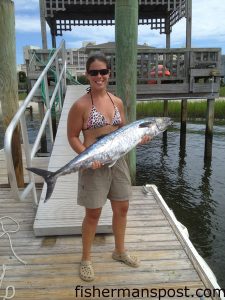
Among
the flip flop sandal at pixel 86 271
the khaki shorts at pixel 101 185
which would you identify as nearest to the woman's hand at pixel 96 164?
the khaki shorts at pixel 101 185

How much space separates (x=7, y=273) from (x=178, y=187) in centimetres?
711

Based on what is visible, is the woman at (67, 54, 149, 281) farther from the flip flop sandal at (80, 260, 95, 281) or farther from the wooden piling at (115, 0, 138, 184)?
the wooden piling at (115, 0, 138, 184)

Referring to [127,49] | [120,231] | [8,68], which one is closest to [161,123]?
[120,231]

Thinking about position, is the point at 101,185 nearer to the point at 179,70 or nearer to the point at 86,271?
Answer: the point at 86,271

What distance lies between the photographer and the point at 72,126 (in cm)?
299

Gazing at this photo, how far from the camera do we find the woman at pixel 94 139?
2947 millimetres

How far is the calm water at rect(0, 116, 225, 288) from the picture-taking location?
266 inches

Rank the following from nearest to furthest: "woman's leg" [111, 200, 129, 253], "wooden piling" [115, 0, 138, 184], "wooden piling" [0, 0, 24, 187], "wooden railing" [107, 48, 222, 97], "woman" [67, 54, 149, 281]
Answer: "woman" [67, 54, 149, 281] < "woman's leg" [111, 200, 129, 253] < "wooden piling" [0, 0, 24, 187] < "wooden piling" [115, 0, 138, 184] < "wooden railing" [107, 48, 222, 97]

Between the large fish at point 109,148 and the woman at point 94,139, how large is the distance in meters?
0.09

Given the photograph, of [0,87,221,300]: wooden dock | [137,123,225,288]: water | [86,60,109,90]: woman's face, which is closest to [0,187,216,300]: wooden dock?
[0,87,221,300]: wooden dock

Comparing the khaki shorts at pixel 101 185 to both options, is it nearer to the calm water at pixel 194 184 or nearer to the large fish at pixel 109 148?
the large fish at pixel 109 148

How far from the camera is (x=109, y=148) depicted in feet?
9.46

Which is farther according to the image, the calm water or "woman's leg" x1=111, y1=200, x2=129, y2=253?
the calm water

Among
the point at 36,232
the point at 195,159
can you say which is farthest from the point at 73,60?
the point at 36,232
